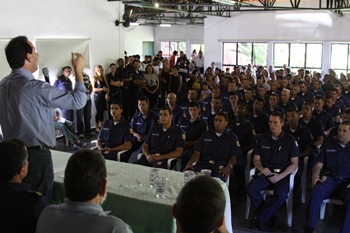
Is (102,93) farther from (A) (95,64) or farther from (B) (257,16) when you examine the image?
(B) (257,16)

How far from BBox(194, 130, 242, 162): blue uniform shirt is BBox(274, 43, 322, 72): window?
11984mm

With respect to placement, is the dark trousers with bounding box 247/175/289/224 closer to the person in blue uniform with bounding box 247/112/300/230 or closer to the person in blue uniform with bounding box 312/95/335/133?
the person in blue uniform with bounding box 247/112/300/230

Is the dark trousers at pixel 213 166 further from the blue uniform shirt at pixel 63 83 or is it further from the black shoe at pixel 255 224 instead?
the blue uniform shirt at pixel 63 83

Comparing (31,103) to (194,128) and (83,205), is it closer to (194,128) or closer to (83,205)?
(83,205)

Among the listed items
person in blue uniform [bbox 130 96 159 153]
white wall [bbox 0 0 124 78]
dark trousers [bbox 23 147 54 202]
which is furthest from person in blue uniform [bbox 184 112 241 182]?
white wall [bbox 0 0 124 78]

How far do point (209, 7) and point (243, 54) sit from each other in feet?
9.14

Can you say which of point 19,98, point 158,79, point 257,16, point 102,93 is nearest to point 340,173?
point 19,98

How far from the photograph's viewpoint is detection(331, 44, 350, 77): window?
15383 mm

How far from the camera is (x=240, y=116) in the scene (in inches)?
240

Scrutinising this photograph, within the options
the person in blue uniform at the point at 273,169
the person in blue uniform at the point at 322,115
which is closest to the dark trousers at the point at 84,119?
the person in blue uniform at the point at 322,115

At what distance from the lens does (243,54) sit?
682 inches

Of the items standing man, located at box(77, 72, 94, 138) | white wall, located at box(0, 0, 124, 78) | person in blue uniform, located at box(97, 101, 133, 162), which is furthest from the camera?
standing man, located at box(77, 72, 94, 138)

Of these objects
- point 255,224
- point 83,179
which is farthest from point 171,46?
point 83,179

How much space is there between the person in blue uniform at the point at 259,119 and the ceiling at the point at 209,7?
402cm
